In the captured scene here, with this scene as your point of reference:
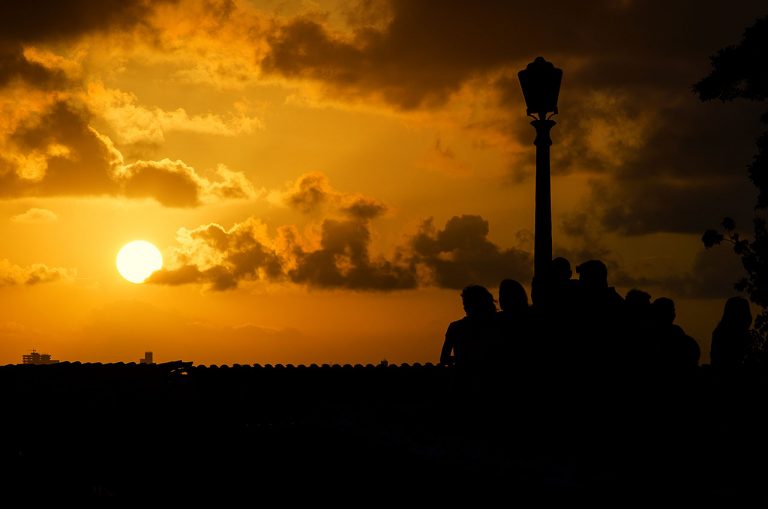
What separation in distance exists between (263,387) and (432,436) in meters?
17.3

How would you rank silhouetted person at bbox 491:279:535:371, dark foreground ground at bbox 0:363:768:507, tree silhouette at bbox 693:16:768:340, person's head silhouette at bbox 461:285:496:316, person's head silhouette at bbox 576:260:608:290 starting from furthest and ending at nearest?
tree silhouette at bbox 693:16:768:340
person's head silhouette at bbox 461:285:496:316
silhouetted person at bbox 491:279:535:371
person's head silhouette at bbox 576:260:608:290
dark foreground ground at bbox 0:363:768:507

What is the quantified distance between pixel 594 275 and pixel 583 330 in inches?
18.8

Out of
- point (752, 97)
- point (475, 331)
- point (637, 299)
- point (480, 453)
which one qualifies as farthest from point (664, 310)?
point (752, 97)

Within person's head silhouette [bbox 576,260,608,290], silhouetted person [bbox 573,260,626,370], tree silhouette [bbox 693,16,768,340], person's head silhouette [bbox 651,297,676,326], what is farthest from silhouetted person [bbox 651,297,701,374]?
tree silhouette [bbox 693,16,768,340]

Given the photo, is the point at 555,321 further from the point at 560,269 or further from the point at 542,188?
the point at 542,188

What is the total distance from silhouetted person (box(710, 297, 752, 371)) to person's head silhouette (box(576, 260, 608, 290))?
47.0 inches

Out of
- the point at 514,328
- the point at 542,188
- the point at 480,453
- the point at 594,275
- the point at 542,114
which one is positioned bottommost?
the point at 480,453

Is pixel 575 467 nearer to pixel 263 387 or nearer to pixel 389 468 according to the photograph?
pixel 389 468

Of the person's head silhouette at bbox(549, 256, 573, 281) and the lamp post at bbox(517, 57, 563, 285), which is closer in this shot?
the person's head silhouette at bbox(549, 256, 573, 281)

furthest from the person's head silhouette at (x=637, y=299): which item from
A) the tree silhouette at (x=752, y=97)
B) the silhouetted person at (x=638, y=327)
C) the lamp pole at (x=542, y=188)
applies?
the tree silhouette at (x=752, y=97)

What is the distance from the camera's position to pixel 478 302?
896 centimetres

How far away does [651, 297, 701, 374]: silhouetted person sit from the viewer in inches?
291

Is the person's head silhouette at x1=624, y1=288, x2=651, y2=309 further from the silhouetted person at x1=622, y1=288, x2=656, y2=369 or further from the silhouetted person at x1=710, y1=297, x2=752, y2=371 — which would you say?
the silhouetted person at x1=710, y1=297, x2=752, y2=371

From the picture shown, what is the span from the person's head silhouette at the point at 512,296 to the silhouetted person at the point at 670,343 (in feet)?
3.47
